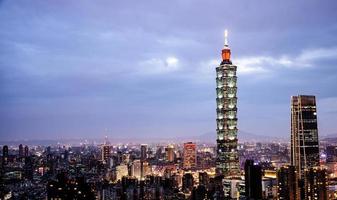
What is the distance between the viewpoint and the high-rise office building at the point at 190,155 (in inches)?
856

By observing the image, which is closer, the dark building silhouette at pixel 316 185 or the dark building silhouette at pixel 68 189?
the dark building silhouette at pixel 68 189

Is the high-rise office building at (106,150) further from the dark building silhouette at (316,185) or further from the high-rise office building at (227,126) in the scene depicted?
the dark building silhouette at (316,185)

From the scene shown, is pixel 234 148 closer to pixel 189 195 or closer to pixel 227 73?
pixel 227 73

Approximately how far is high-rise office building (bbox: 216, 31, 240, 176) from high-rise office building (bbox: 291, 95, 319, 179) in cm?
224

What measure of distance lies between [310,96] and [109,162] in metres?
8.39

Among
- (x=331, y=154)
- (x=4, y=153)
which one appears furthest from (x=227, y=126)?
(x=4, y=153)

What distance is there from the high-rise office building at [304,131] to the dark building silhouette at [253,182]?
193 inches

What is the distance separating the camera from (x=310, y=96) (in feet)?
65.3

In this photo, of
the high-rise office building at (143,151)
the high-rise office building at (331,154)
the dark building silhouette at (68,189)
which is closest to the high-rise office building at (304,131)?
the high-rise office building at (331,154)

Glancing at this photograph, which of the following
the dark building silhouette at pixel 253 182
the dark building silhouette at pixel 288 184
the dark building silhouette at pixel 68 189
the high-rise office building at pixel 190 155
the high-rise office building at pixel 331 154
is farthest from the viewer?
the high-rise office building at pixel 190 155

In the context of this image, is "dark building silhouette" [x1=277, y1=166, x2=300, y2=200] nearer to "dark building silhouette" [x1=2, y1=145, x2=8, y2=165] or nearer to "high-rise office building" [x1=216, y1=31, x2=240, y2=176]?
"high-rise office building" [x1=216, y1=31, x2=240, y2=176]

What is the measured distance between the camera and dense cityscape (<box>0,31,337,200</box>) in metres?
10.0

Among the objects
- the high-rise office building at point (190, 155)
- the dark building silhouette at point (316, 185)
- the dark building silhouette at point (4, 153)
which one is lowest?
the dark building silhouette at point (316, 185)

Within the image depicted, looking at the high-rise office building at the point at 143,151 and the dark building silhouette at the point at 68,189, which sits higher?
the high-rise office building at the point at 143,151
